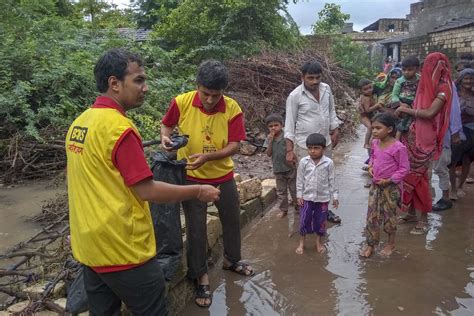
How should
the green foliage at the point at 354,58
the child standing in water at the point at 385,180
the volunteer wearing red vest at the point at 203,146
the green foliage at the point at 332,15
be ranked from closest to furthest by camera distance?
the volunteer wearing red vest at the point at 203,146
the child standing in water at the point at 385,180
the green foliage at the point at 354,58
the green foliage at the point at 332,15

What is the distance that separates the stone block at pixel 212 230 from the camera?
406 centimetres

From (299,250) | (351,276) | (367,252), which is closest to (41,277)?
(299,250)

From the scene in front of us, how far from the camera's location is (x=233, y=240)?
12.3 feet

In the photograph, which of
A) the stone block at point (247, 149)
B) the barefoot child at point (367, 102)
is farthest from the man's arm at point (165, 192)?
the stone block at point (247, 149)

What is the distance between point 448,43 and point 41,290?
1499cm

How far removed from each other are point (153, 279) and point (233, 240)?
168 centimetres

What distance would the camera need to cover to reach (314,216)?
439 centimetres

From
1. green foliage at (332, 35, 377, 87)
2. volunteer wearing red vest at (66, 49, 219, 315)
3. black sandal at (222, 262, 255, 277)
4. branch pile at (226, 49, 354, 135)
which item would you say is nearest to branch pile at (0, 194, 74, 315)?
volunteer wearing red vest at (66, 49, 219, 315)

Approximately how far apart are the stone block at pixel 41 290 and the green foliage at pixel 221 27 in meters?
9.26

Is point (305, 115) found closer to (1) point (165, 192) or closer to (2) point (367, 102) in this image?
(2) point (367, 102)

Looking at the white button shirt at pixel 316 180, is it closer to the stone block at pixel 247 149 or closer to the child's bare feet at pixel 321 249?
the child's bare feet at pixel 321 249

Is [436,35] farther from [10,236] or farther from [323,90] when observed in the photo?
[10,236]

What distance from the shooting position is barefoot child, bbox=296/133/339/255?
14.2ft

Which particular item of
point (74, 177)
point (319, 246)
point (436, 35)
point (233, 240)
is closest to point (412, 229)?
point (319, 246)
